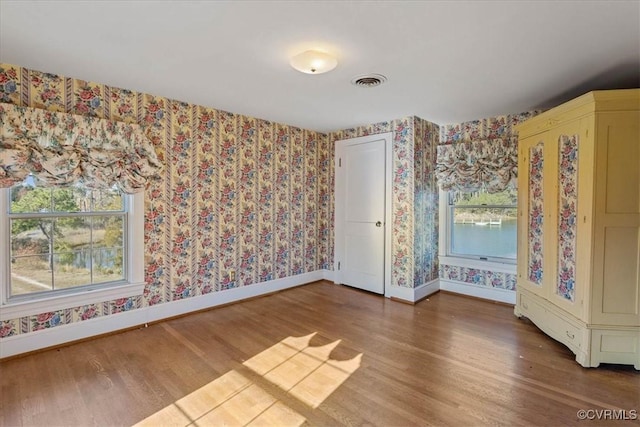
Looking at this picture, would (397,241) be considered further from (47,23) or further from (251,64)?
(47,23)

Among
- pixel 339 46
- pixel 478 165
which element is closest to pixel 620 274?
pixel 478 165

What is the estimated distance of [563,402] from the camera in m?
2.04

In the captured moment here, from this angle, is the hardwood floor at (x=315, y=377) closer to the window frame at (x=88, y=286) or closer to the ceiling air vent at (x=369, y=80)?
the window frame at (x=88, y=286)

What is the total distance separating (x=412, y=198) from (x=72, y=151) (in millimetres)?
3529

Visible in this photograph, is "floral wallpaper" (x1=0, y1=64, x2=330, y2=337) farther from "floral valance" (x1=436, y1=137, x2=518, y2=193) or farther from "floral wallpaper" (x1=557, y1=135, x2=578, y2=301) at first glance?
"floral wallpaper" (x1=557, y1=135, x2=578, y2=301)

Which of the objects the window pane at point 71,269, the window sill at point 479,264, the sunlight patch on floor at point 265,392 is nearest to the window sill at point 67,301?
the window pane at point 71,269

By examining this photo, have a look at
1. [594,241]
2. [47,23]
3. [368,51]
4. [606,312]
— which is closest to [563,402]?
[606,312]

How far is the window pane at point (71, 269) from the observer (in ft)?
9.37

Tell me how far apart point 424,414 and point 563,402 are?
933 mm

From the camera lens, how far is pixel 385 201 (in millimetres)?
4293

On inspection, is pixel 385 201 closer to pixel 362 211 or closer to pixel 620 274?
pixel 362 211

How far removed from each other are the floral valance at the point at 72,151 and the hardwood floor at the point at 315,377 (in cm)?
148

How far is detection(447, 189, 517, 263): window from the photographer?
3.99 meters

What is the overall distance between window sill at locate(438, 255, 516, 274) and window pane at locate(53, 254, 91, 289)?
13.7ft
